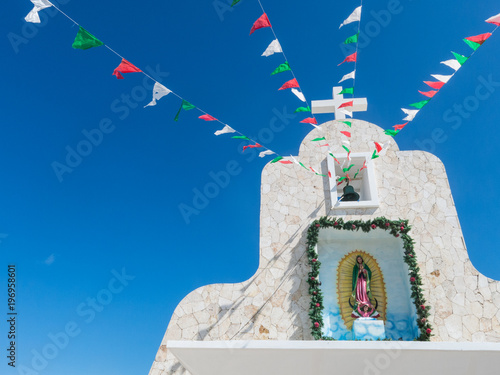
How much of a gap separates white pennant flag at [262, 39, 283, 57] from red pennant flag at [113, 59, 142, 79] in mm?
2240

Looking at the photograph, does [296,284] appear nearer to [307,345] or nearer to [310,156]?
[307,345]

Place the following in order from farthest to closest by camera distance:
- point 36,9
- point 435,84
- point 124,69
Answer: point 435,84
point 124,69
point 36,9

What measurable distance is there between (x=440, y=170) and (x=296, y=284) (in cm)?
476

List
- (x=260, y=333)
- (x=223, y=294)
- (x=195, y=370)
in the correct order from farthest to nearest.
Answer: (x=223, y=294) → (x=260, y=333) → (x=195, y=370)

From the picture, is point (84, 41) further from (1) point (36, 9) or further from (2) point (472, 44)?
(2) point (472, 44)

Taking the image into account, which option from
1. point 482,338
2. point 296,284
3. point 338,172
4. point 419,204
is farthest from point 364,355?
point 338,172

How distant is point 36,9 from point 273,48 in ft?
11.9

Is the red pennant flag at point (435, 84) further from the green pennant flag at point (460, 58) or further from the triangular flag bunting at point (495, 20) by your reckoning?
the triangular flag bunting at point (495, 20)

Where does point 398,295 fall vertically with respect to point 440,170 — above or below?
below

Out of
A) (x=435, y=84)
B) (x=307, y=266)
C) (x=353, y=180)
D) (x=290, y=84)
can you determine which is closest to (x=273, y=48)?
(x=290, y=84)

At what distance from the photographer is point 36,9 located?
459cm

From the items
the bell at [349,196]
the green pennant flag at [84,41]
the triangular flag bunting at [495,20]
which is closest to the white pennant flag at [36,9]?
the green pennant flag at [84,41]

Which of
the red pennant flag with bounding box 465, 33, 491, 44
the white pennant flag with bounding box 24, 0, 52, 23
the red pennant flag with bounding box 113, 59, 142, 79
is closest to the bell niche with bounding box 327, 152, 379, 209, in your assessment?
the red pennant flag with bounding box 465, 33, 491, 44

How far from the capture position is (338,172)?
9734 millimetres
